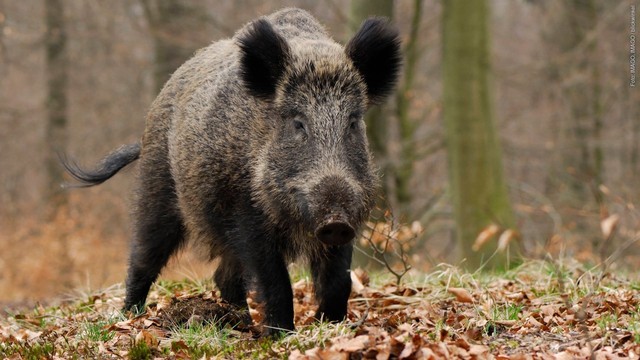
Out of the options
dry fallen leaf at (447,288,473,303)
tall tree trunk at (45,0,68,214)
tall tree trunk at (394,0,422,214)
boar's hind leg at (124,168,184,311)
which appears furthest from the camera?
tall tree trunk at (45,0,68,214)

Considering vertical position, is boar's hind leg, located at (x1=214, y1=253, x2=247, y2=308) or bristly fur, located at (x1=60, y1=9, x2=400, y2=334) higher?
bristly fur, located at (x1=60, y1=9, x2=400, y2=334)

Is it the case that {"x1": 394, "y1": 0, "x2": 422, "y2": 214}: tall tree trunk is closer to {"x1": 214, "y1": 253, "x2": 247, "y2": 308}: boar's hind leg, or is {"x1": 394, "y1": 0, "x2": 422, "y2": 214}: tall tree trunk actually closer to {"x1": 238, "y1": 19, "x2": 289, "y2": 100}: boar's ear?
{"x1": 214, "y1": 253, "x2": 247, "y2": 308}: boar's hind leg

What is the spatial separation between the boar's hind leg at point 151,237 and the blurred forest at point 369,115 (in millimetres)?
5419

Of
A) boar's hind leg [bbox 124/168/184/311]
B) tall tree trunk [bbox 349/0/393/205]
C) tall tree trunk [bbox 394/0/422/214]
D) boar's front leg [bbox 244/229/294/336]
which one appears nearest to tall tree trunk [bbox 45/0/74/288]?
tall tree trunk [bbox 394/0/422/214]

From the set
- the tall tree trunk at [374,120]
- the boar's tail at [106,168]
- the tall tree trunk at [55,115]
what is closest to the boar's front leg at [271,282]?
the boar's tail at [106,168]

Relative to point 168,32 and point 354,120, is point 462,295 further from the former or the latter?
point 168,32

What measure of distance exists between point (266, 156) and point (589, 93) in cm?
1358

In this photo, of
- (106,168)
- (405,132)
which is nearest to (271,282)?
(106,168)

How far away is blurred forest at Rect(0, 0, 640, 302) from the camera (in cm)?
1464

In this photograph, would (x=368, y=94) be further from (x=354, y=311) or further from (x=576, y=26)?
(x=576, y=26)

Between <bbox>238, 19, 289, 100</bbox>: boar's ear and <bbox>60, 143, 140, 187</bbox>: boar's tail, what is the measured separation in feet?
7.27

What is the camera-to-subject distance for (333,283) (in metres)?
5.39

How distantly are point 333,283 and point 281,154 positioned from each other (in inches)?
36.1

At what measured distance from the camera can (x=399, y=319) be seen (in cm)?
513
